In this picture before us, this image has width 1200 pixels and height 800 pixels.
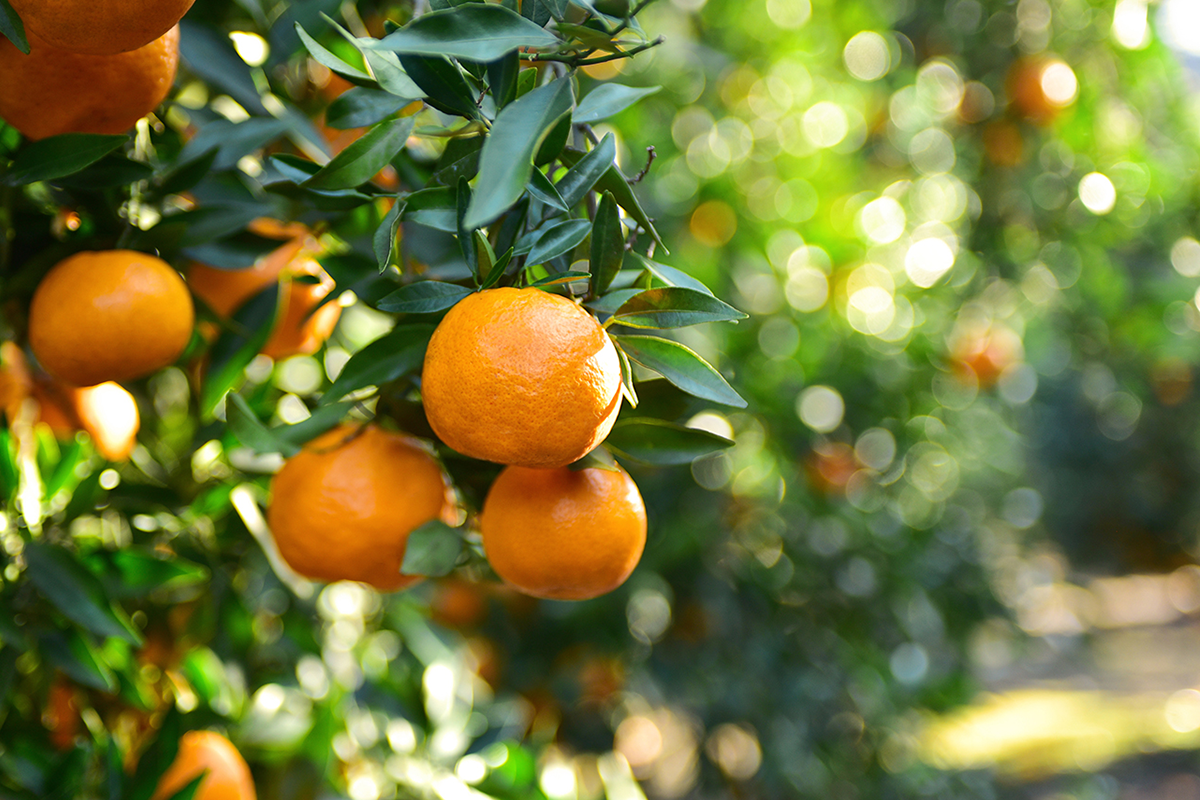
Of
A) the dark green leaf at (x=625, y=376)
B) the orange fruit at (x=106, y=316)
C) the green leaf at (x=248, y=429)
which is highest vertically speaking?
the dark green leaf at (x=625, y=376)

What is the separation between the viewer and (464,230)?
0.47m

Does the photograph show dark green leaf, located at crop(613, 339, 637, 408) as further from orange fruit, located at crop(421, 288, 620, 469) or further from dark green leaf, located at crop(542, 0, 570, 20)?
dark green leaf, located at crop(542, 0, 570, 20)

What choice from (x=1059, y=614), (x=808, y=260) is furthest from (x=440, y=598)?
(x=1059, y=614)

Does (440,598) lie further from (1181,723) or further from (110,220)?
(1181,723)

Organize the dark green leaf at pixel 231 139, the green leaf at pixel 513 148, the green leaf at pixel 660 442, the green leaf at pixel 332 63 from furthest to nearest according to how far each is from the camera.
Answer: the dark green leaf at pixel 231 139 < the green leaf at pixel 660 442 < the green leaf at pixel 332 63 < the green leaf at pixel 513 148

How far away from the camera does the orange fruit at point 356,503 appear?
1.89 feet

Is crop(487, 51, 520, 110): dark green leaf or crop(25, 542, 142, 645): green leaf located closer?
crop(487, 51, 520, 110): dark green leaf

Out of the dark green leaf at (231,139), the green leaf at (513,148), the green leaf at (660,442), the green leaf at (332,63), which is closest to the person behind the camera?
the green leaf at (513,148)

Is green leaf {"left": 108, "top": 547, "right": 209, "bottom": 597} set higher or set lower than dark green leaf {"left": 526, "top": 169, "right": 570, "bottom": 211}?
lower

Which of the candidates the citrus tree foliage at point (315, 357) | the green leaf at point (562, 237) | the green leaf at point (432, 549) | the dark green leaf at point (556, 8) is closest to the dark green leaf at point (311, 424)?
the citrus tree foliage at point (315, 357)

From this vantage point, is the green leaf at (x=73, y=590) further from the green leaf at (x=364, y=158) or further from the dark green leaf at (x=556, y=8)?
the dark green leaf at (x=556, y=8)

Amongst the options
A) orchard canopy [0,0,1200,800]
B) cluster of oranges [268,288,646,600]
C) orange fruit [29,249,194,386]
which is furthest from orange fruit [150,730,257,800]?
orange fruit [29,249,194,386]

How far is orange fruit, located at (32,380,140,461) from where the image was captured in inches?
29.2

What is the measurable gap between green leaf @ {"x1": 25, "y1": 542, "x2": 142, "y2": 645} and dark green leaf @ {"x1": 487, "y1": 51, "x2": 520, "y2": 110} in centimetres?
51
